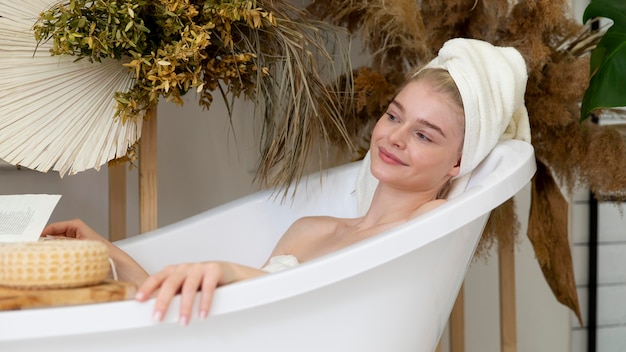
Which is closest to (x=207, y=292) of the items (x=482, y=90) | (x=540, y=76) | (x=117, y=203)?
(x=482, y=90)

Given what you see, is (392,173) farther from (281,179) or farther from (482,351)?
(482,351)

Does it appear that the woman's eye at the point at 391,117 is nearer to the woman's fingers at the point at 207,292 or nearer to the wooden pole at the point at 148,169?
the wooden pole at the point at 148,169

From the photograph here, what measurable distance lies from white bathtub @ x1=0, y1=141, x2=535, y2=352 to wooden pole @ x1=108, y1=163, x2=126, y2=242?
37 cm

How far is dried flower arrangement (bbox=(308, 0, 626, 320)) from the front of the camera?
6.01 feet

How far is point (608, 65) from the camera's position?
1.75m

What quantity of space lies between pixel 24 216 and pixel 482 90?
84 centimetres

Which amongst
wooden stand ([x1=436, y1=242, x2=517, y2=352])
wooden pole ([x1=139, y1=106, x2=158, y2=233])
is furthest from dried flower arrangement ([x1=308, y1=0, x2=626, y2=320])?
wooden pole ([x1=139, y1=106, x2=158, y2=233])

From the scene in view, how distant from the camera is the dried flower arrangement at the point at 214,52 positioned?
152cm

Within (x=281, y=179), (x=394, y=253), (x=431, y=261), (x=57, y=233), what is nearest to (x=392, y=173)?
(x=281, y=179)

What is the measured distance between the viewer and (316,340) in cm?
118

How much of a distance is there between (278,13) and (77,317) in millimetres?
882

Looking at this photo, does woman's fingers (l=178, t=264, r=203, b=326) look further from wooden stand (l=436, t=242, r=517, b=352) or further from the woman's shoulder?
wooden stand (l=436, t=242, r=517, b=352)

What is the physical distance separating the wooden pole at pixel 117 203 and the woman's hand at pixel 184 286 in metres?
0.97

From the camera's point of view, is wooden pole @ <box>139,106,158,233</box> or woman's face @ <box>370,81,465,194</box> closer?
woman's face @ <box>370,81,465,194</box>
